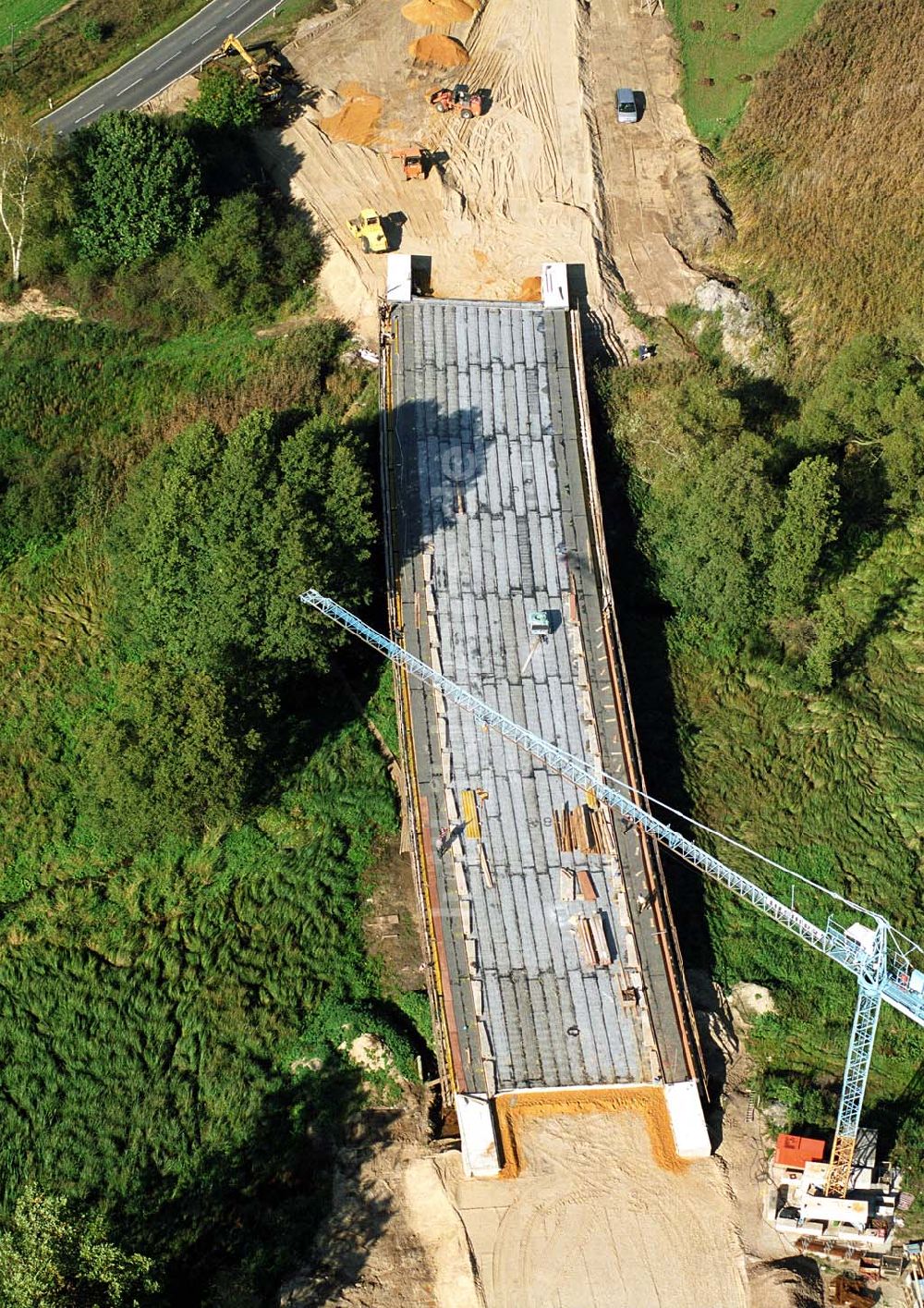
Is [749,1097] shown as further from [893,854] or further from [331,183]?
[331,183]

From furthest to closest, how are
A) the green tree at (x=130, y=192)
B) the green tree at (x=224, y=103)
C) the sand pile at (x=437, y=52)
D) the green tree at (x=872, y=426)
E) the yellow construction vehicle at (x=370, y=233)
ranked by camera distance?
1. the sand pile at (x=437, y=52)
2. the green tree at (x=224, y=103)
3. the yellow construction vehicle at (x=370, y=233)
4. the green tree at (x=130, y=192)
5. the green tree at (x=872, y=426)

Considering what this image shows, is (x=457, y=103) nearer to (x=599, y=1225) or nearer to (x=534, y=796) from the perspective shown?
(x=534, y=796)

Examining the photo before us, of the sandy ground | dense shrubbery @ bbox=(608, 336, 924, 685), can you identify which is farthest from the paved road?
the sandy ground

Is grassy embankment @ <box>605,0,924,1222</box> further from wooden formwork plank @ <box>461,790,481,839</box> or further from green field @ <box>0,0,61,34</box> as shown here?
green field @ <box>0,0,61,34</box>

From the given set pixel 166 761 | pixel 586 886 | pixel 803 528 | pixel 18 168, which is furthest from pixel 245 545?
pixel 18 168

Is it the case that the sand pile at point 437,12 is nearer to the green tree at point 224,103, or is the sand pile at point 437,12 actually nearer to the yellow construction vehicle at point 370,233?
the green tree at point 224,103

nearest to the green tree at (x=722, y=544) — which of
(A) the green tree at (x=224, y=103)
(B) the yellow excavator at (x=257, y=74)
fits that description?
(A) the green tree at (x=224, y=103)


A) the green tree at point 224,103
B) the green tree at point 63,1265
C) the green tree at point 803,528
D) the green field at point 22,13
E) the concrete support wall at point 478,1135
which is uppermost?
the green field at point 22,13
